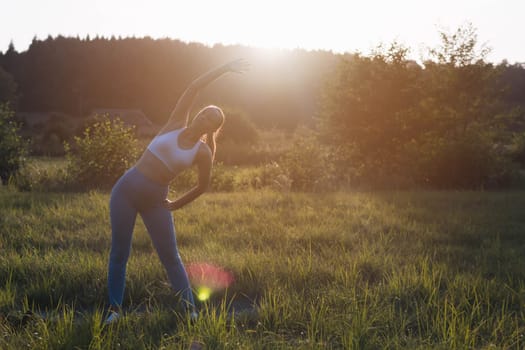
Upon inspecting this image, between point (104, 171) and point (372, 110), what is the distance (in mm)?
11024

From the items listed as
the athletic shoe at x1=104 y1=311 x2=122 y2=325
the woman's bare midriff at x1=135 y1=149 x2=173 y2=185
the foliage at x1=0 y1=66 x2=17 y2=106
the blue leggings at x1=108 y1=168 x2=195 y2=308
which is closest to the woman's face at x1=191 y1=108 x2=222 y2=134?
the woman's bare midriff at x1=135 y1=149 x2=173 y2=185

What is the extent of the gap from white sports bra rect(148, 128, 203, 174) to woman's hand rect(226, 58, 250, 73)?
82 cm

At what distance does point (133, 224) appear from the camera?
449 cm

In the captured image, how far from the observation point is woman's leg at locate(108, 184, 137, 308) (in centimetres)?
435

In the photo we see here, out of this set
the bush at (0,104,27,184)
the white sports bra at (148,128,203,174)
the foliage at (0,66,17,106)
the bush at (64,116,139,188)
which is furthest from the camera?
the foliage at (0,66,17,106)

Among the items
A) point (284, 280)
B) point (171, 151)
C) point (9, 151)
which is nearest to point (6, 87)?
point (9, 151)

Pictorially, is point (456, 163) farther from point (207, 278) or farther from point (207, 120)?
point (207, 120)

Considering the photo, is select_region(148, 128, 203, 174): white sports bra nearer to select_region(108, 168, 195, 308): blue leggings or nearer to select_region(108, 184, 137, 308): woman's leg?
select_region(108, 168, 195, 308): blue leggings

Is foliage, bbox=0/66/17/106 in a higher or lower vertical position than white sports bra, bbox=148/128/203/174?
higher

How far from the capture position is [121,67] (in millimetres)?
104625

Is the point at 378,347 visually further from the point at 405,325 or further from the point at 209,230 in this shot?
the point at 209,230

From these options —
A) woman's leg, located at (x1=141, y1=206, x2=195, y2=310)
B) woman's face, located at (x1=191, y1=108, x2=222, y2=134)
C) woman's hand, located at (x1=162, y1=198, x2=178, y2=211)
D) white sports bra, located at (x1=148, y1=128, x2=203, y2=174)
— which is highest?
woman's face, located at (x1=191, y1=108, x2=222, y2=134)

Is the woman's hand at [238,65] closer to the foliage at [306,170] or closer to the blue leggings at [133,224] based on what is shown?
the blue leggings at [133,224]

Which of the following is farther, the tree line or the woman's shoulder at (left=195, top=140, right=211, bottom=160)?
the tree line
